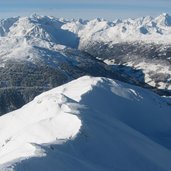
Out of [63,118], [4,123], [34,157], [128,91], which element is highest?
[34,157]

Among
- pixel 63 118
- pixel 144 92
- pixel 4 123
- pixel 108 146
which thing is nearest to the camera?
pixel 108 146

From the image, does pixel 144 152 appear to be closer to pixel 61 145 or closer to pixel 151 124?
pixel 61 145

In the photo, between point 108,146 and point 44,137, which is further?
point 44,137

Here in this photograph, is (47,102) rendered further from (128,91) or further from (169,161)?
(169,161)

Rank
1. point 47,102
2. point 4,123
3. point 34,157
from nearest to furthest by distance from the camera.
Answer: point 34,157 → point 47,102 → point 4,123

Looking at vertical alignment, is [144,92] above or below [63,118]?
below

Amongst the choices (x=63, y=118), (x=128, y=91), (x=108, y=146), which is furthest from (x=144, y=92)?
(x=108, y=146)
